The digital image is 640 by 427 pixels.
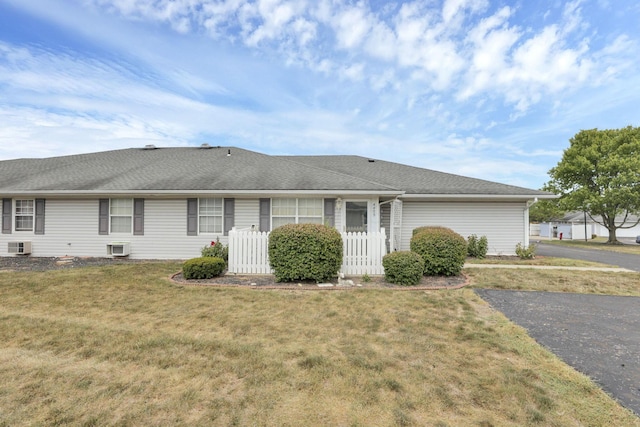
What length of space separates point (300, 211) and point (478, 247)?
7836 millimetres

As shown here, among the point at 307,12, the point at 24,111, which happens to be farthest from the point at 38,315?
the point at 24,111

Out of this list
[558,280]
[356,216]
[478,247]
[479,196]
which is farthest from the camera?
[478,247]

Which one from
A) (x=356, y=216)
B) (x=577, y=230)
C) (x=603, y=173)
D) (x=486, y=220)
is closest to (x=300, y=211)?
(x=356, y=216)

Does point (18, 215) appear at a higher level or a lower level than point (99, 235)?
higher

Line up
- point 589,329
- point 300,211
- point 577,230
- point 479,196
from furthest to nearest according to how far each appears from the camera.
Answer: point 577,230 < point 479,196 < point 300,211 < point 589,329

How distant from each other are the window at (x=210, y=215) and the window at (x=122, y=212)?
2852 millimetres

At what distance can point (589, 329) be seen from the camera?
14.8ft

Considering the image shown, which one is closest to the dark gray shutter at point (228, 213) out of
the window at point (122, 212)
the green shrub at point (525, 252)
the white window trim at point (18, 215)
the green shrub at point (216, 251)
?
the green shrub at point (216, 251)

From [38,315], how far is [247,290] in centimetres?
361

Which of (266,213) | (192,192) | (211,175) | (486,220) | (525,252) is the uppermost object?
(211,175)

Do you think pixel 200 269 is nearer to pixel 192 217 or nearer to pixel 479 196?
pixel 192 217

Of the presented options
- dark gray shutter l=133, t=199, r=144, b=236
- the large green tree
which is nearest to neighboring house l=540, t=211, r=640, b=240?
the large green tree

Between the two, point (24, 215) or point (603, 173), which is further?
point (603, 173)

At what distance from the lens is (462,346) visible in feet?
12.4
